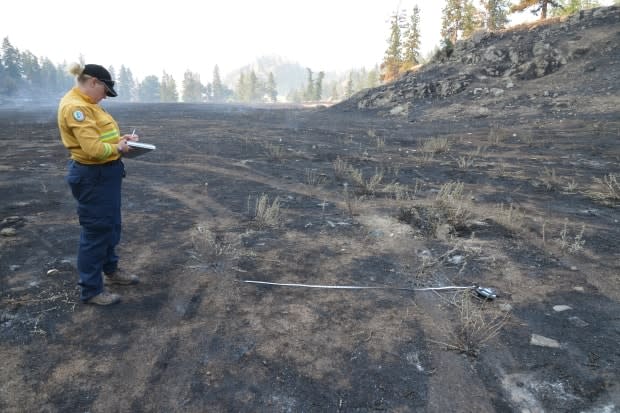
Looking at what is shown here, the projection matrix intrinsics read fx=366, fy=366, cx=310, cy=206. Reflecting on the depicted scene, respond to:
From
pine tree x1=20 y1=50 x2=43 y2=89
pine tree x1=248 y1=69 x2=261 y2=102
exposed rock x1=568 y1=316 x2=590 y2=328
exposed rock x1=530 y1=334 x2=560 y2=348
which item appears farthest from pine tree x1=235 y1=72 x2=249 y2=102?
exposed rock x1=530 y1=334 x2=560 y2=348

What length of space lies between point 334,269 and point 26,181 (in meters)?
6.59

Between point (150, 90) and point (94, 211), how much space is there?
133684mm

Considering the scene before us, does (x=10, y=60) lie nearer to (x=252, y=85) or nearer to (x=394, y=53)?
(x=252, y=85)

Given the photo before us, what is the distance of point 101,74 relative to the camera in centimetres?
286

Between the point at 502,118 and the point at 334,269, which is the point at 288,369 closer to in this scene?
the point at 334,269

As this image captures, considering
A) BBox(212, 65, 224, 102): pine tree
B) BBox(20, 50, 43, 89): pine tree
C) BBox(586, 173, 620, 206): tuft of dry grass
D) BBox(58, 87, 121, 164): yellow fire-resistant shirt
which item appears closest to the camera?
BBox(58, 87, 121, 164): yellow fire-resistant shirt

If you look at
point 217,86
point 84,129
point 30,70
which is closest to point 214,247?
point 84,129

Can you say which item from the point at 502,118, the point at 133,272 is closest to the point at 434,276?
the point at 133,272

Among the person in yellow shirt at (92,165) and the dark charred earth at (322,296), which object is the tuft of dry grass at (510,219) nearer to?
the dark charred earth at (322,296)

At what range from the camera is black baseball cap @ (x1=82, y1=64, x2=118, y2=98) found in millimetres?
2801

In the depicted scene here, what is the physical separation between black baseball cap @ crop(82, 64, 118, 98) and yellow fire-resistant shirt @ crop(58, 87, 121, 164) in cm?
16

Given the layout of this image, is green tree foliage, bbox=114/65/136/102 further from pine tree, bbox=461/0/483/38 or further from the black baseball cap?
the black baseball cap

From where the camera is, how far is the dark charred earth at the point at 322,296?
2287 mm

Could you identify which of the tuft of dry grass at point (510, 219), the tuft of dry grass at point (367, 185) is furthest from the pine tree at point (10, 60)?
the tuft of dry grass at point (510, 219)
